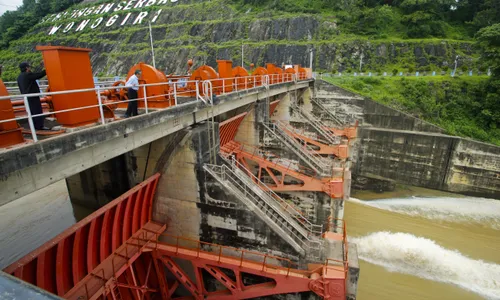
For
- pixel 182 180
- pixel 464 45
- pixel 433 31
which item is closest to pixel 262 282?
pixel 182 180

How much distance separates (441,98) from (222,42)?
32.8 m

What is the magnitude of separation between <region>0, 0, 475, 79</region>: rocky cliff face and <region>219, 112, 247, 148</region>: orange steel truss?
22700 mm

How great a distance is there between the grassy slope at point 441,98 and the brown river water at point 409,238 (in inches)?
264

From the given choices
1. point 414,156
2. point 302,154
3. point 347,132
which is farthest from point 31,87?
point 414,156

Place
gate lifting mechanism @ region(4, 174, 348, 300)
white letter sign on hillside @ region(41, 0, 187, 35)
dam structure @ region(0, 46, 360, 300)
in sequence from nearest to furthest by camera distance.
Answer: dam structure @ region(0, 46, 360, 300) < gate lifting mechanism @ region(4, 174, 348, 300) < white letter sign on hillside @ region(41, 0, 187, 35)

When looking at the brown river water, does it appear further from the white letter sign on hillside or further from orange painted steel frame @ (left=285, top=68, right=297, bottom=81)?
the white letter sign on hillside

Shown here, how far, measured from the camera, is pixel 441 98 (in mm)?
23016

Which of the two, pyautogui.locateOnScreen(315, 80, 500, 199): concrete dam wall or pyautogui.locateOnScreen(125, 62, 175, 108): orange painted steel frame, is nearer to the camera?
pyautogui.locateOnScreen(125, 62, 175, 108): orange painted steel frame

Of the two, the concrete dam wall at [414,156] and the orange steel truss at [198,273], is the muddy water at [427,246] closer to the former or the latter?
the concrete dam wall at [414,156]

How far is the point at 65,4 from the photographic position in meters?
78.3

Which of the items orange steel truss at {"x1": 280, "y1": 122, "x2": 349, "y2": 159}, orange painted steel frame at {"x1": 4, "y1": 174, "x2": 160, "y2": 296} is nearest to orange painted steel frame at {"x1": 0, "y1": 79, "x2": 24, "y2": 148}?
orange painted steel frame at {"x1": 4, "y1": 174, "x2": 160, "y2": 296}

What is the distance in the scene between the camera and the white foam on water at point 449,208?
16.0 meters

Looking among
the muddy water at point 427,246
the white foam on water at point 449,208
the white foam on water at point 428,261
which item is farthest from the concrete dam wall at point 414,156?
the white foam on water at point 428,261

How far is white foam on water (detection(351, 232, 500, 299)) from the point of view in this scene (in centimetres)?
1173
